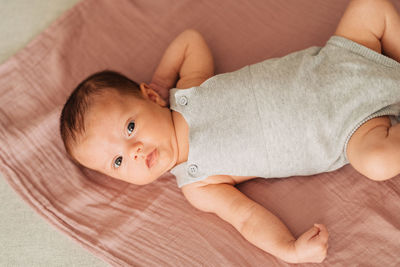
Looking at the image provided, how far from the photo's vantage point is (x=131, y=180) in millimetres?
1213

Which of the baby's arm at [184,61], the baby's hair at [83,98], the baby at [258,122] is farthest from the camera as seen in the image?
the baby's arm at [184,61]

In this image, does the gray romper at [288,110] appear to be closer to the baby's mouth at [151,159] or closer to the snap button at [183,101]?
the snap button at [183,101]

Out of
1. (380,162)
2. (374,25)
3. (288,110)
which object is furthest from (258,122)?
(374,25)

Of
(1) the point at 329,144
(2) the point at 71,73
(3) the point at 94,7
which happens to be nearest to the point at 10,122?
(2) the point at 71,73

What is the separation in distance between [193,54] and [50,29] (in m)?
0.66

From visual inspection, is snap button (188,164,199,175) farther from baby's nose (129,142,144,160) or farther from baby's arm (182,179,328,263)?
baby's nose (129,142,144,160)

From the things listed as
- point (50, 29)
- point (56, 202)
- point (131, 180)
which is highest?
point (50, 29)

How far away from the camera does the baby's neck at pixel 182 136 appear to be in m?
1.25

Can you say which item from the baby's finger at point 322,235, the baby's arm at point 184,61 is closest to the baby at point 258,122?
the baby's finger at point 322,235

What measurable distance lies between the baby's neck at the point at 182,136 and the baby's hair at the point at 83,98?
0.49 feet

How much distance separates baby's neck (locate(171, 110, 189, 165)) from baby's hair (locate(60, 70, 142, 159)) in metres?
0.15

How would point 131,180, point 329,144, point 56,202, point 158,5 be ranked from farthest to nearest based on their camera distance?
point 158,5
point 56,202
point 131,180
point 329,144

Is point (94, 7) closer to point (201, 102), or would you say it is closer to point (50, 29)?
point (50, 29)

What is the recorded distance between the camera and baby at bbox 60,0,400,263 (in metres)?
1.07
